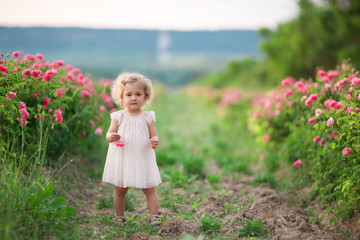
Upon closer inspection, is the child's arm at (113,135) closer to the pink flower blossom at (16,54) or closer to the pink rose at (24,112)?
the pink rose at (24,112)

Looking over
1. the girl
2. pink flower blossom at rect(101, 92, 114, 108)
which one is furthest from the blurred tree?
the girl

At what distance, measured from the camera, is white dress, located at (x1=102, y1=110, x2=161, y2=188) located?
308 centimetres

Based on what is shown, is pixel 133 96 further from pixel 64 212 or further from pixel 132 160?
pixel 64 212

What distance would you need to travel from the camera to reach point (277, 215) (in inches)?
135

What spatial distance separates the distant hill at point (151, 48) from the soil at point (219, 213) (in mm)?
1629

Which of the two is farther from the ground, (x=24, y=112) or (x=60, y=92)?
(x=60, y=92)

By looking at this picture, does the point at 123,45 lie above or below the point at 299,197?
above

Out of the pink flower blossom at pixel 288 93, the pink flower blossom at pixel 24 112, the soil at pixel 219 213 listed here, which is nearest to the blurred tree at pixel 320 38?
the pink flower blossom at pixel 288 93

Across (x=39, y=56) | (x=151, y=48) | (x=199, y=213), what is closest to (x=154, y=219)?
(x=199, y=213)

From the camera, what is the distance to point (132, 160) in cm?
309

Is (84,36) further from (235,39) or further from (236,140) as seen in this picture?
(235,39)

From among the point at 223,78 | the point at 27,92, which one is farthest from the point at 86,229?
the point at 223,78

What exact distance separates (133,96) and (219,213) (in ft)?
5.21

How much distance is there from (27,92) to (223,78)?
133ft
